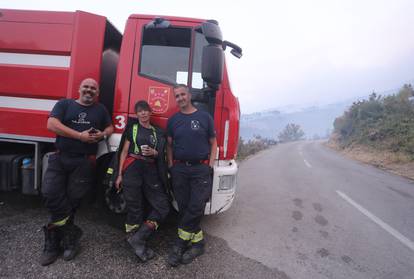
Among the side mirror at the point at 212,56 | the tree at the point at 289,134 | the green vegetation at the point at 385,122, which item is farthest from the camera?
the tree at the point at 289,134

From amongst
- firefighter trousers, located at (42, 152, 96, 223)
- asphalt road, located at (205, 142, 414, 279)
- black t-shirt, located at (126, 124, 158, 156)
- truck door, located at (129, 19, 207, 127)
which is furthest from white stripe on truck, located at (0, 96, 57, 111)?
asphalt road, located at (205, 142, 414, 279)

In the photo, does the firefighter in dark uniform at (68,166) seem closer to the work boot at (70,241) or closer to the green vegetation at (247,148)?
the work boot at (70,241)

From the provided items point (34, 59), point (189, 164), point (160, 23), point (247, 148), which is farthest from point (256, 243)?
point (247, 148)

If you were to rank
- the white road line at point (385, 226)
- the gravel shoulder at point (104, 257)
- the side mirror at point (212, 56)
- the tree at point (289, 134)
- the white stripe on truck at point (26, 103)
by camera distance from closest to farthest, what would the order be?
the gravel shoulder at point (104, 257) < the side mirror at point (212, 56) < the white stripe on truck at point (26, 103) < the white road line at point (385, 226) < the tree at point (289, 134)

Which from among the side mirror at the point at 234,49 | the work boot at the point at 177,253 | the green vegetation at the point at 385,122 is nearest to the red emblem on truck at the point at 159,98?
the side mirror at the point at 234,49

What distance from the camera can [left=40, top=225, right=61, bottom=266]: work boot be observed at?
2.29 meters

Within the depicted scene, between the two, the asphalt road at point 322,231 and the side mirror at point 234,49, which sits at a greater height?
the side mirror at point 234,49

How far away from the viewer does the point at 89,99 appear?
2.40 meters

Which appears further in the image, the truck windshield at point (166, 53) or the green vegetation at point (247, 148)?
the green vegetation at point (247, 148)

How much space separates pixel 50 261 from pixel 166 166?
145 centimetres

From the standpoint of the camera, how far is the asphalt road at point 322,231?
8.36 feet

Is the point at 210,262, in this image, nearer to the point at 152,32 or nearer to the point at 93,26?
the point at 152,32

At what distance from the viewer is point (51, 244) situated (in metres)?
2.34

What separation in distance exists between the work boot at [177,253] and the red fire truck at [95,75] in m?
0.45
